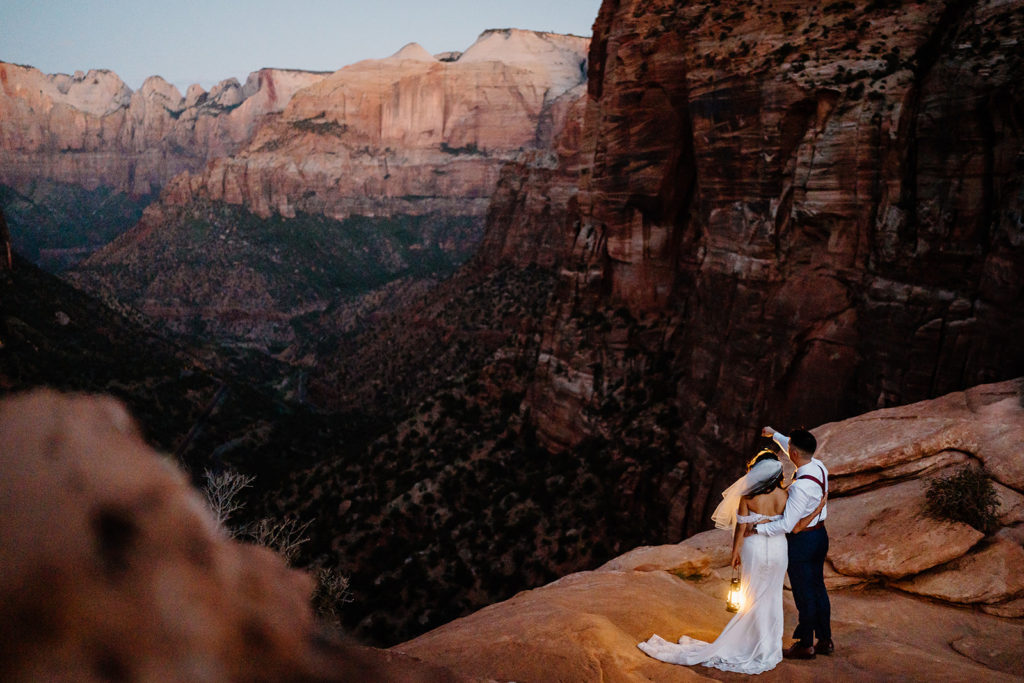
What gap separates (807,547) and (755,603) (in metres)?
0.98

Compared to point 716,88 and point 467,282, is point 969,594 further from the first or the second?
point 467,282

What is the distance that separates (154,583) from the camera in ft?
7.45

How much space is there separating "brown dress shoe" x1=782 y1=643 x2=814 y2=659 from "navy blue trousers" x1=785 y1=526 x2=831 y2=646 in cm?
4

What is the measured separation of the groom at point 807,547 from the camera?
6.86 metres

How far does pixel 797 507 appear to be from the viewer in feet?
22.5

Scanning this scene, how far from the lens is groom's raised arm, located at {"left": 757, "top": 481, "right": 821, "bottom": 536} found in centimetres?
685

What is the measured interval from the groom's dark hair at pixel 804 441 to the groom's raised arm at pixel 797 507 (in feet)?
1.37

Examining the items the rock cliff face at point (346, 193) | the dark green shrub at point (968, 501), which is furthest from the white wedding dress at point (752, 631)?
the rock cliff face at point (346, 193)

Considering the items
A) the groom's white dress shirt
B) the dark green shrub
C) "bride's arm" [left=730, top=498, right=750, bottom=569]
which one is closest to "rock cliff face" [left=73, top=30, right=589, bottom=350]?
the dark green shrub

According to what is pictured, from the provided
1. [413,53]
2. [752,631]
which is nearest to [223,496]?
[752,631]

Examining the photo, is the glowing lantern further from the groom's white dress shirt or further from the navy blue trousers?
the groom's white dress shirt

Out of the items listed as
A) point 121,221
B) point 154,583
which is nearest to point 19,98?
point 121,221

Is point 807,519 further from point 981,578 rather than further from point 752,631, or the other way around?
point 981,578

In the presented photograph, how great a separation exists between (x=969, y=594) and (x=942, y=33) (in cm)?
1739
